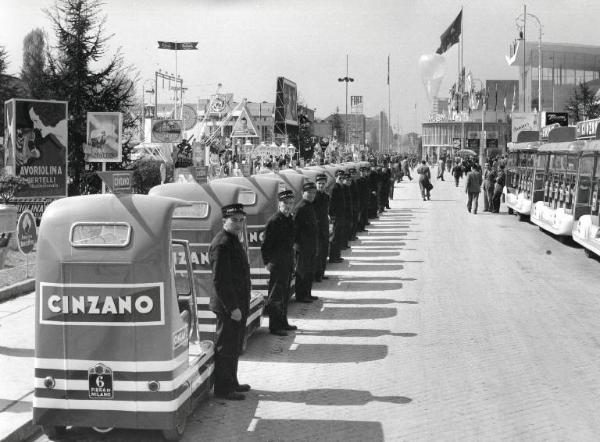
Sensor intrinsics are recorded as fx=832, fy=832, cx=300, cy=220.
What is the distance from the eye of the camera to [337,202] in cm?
1708

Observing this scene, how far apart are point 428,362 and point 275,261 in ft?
7.64

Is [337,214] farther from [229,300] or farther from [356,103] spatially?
[356,103]

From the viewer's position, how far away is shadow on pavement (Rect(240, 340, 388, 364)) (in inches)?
375

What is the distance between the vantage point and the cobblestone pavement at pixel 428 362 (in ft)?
23.3

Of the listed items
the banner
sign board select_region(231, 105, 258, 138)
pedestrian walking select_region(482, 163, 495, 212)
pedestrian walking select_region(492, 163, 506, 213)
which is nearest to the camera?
sign board select_region(231, 105, 258, 138)

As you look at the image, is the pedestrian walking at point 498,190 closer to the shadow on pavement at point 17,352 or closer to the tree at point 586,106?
the shadow on pavement at point 17,352

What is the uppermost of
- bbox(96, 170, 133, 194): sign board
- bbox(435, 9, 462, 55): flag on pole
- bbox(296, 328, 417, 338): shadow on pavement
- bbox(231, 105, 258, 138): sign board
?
bbox(435, 9, 462, 55): flag on pole

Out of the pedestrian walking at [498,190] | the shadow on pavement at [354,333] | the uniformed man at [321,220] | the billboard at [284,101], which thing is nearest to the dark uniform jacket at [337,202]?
the uniformed man at [321,220]

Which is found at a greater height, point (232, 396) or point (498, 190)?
point (498, 190)

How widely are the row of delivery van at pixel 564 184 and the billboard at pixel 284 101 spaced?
20094mm

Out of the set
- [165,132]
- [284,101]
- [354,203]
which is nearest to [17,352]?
[165,132]

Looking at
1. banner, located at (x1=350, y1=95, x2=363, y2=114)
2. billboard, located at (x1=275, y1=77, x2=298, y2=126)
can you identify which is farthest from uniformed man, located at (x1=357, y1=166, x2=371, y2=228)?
banner, located at (x1=350, y1=95, x2=363, y2=114)

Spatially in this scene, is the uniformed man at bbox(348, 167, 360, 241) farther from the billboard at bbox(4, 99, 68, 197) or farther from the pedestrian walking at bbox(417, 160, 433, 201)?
the pedestrian walking at bbox(417, 160, 433, 201)

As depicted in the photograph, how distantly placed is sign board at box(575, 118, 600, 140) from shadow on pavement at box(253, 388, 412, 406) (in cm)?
1448
